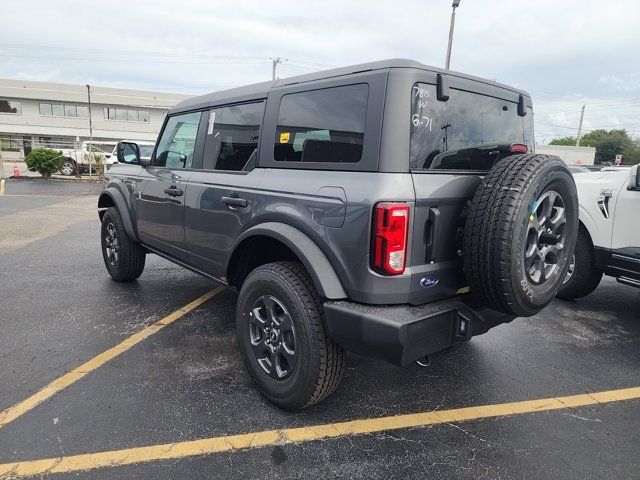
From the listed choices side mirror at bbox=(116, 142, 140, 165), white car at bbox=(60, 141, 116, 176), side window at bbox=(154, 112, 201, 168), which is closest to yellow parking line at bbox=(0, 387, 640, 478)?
side window at bbox=(154, 112, 201, 168)

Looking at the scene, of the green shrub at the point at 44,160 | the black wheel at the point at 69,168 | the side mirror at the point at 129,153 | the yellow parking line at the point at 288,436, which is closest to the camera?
the yellow parking line at the point at 288,436

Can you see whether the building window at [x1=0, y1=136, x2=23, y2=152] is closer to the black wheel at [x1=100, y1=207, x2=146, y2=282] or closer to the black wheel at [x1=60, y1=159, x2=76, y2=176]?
the black wheel at [x1=60, y1=159, x2=76, y2=176]

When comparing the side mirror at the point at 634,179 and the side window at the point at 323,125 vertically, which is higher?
the side window at the point at 323,125

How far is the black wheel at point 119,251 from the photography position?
5023 millimetres

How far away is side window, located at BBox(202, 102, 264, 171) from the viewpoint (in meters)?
3.24

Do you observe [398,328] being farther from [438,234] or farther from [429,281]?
[438,234]

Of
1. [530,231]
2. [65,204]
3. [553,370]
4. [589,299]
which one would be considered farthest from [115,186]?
[65,204]

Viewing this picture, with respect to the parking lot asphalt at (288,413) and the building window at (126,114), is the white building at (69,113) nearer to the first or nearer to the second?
the building window at (126,114)

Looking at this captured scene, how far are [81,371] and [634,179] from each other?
4.98 meters

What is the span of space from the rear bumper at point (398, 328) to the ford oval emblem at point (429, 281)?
0.38ft

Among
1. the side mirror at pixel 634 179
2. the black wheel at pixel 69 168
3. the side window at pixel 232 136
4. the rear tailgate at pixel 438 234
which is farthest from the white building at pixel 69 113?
the rear tailgate at pixel 438 234

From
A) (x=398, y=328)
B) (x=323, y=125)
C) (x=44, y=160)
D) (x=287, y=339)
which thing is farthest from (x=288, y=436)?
(x=44, y=160)

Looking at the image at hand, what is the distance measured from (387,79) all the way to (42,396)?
280 centimetres

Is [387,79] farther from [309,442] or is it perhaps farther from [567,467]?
[567,467]
